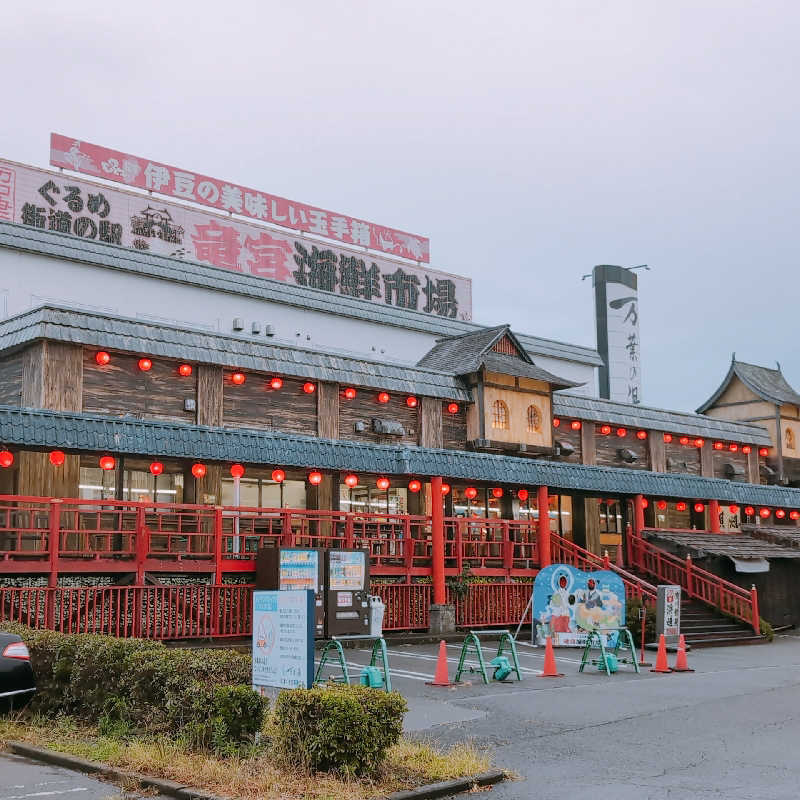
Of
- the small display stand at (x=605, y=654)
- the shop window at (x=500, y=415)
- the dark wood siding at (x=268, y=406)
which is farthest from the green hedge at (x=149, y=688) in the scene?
the shop window at (x=500, y=415)

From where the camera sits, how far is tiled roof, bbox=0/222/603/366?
32.3m

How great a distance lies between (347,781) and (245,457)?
15092 millimetres

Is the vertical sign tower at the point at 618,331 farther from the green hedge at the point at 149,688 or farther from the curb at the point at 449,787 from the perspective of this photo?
the curb at the point at 449,787

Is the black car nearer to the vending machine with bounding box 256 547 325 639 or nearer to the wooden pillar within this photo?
the vending machine with bounding box 256 547 325 639

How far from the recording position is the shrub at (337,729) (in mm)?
9258

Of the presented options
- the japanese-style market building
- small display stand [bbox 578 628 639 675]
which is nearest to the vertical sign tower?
the japanese-style market building

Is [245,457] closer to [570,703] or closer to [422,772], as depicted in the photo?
[570,703]

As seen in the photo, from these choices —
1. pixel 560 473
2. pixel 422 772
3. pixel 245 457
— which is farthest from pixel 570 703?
pixel 560 473

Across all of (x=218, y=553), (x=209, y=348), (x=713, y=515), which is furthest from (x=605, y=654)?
(x=713, y=515)

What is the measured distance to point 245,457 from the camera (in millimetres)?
23688

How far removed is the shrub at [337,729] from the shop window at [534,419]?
24879mm

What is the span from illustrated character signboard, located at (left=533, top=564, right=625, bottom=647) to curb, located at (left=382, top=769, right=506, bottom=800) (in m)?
12.7

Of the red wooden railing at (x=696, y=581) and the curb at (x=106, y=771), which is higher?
the red wooden railing at (x=696, y=581)

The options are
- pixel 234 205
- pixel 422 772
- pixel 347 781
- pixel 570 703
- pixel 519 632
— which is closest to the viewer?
pixel 347 781
